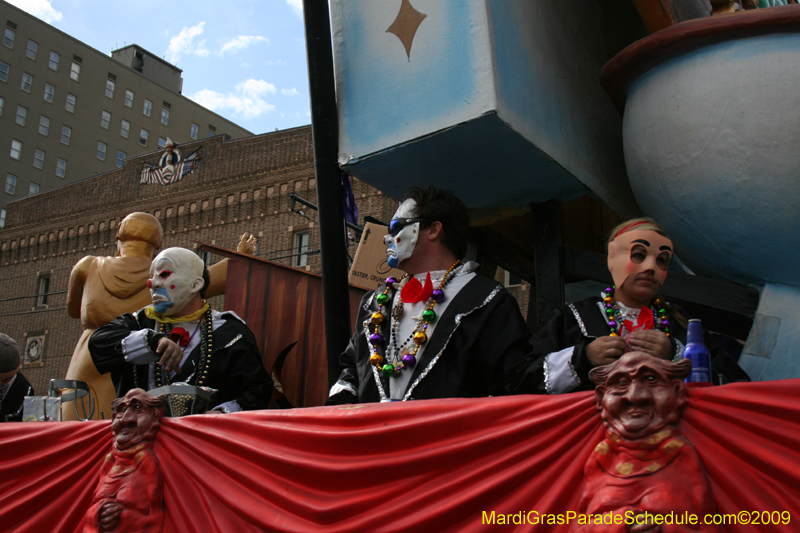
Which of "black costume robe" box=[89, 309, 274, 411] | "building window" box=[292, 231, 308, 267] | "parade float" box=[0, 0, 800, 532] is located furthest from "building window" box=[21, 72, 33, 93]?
"black costume robe" box=[89, 309, 274, 411]

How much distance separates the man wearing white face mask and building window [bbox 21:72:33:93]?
41.3 m

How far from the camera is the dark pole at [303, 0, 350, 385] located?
11.8ft

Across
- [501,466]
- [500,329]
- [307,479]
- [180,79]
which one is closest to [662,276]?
[500,329]

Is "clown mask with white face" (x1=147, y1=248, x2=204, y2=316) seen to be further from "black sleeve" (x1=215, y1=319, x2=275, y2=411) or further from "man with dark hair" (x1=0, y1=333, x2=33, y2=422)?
"man with dark hair" (x1=0, y1=333, x2=33, y2=422)

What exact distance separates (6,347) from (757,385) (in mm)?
3962

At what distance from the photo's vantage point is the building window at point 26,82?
39875 millimetres

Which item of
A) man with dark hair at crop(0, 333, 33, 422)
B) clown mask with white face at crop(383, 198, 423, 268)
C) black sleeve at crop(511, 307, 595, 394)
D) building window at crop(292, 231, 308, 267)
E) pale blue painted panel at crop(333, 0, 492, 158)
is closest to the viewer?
black sleeve at crop(511, 307, 595, 394)

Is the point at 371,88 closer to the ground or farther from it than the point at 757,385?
farther from it

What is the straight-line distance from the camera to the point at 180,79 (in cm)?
4562

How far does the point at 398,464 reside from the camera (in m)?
2.07

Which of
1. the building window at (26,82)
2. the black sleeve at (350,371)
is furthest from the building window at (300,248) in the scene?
the building window at (26,82)

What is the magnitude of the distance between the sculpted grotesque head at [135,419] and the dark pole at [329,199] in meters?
1.09

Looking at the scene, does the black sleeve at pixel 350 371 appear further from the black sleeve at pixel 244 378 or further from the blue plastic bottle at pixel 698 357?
the blue plastic bottle at pixel 698 357

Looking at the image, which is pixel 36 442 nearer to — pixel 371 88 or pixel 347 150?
pixel 347 150
